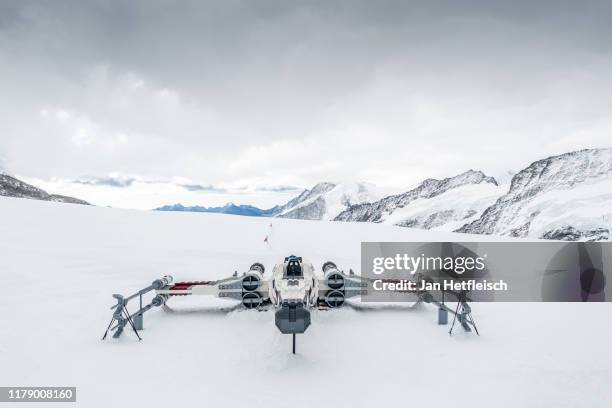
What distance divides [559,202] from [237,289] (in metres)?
112

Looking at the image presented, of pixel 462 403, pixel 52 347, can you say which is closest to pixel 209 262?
pixel 52 347

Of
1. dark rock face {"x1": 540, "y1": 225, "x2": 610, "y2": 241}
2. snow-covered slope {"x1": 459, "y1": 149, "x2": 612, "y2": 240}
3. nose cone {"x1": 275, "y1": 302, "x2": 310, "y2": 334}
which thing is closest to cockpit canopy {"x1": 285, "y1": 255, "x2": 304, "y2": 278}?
nose cone {"x1": 275, "y1": 302, "x2": 310, "y2": 334}

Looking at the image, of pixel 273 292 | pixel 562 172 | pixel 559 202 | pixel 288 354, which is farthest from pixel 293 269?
pixel 562 172

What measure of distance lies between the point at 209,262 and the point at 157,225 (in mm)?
17582

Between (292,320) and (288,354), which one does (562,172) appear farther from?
(292,320)

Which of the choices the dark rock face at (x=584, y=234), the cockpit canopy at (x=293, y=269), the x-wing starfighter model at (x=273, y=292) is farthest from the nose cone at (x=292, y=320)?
the dark rock face at (x=584, y=234)

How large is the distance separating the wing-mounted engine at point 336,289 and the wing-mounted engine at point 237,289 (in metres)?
2.35

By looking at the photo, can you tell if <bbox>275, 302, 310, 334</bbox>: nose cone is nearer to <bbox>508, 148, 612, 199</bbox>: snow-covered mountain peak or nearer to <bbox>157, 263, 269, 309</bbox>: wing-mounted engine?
<bbox>157, 263, 269, 309</bbox>: wing-mounted engine

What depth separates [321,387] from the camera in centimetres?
812

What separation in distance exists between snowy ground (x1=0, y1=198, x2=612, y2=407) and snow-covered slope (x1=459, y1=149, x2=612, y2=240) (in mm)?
70744

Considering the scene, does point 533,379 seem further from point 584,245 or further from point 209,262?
point 584,245

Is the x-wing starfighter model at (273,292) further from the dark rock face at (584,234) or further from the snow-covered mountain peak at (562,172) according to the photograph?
the snow-covered mountain peak at (562,172)

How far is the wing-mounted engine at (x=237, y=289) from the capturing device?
12953mm

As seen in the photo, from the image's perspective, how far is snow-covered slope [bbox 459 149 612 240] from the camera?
7156 centimetres
